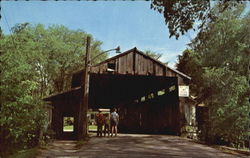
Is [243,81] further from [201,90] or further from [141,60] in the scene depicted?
[201,90]

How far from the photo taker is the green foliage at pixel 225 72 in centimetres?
1593

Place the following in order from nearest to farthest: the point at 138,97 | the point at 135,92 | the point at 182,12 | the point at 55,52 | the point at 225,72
Answer: the point at 182,12, the point at 225,72, the point at 135,92, the point at 138,97, the point at 55,52

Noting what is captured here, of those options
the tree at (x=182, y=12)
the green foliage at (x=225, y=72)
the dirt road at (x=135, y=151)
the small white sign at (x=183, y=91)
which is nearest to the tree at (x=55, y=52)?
the green foliage at (x=225, y=72)

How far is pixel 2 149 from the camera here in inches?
559

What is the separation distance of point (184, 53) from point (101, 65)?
84.4ft

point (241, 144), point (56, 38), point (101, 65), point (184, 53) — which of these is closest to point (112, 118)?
point (101, 65)

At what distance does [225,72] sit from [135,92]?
11454 mm

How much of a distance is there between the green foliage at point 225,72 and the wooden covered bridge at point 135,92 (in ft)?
10.9

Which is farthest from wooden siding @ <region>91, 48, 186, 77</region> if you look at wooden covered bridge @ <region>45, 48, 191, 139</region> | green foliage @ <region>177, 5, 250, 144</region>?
green foliage @ <region>177, 5, 250, 144</region>

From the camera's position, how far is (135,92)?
32.6 metres

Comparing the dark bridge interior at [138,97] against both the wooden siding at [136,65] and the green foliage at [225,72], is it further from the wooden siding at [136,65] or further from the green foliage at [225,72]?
the green foliage at [225,72]

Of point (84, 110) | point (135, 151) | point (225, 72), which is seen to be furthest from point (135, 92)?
point (135, 151)

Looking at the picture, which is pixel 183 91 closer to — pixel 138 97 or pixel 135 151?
pixel 135 151

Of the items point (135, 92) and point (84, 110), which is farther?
point (135, 92)
